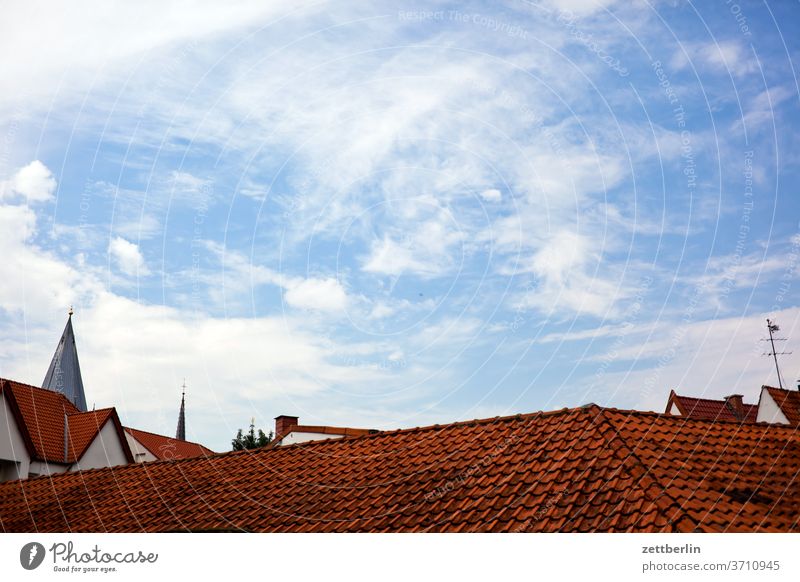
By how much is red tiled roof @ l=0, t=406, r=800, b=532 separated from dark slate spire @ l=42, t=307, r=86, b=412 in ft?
172

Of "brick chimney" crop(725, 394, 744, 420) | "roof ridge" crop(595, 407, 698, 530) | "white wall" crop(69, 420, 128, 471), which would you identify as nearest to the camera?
"roof ridge" crop(595, 407, 698, 530)

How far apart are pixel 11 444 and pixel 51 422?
464 centimetres

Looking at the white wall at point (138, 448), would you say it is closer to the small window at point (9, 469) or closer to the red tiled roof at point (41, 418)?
the red tiled roof at point (41, 418)

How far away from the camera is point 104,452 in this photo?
37.0 metres

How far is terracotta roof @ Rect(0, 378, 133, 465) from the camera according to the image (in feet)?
105

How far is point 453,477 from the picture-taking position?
14.0 meters

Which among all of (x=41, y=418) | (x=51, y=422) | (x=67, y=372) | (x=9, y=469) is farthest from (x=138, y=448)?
(x=67, y=372)

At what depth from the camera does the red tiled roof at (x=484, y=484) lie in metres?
11.5

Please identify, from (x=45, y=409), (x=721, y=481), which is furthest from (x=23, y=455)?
(x=721, y=481)

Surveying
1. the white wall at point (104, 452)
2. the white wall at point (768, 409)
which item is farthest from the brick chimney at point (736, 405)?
the white wall at point (104, 452)

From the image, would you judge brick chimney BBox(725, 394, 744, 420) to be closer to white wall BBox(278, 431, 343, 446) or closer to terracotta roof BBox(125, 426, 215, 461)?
white wall BBox(278, 431, 343, 446)

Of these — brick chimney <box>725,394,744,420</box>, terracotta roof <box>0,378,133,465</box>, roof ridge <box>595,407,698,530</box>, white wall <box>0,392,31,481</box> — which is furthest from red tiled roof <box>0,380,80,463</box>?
brick chimney <box>725,394,744,420</box>

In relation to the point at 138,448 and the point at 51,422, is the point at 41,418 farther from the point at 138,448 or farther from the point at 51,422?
the point at 138,448
